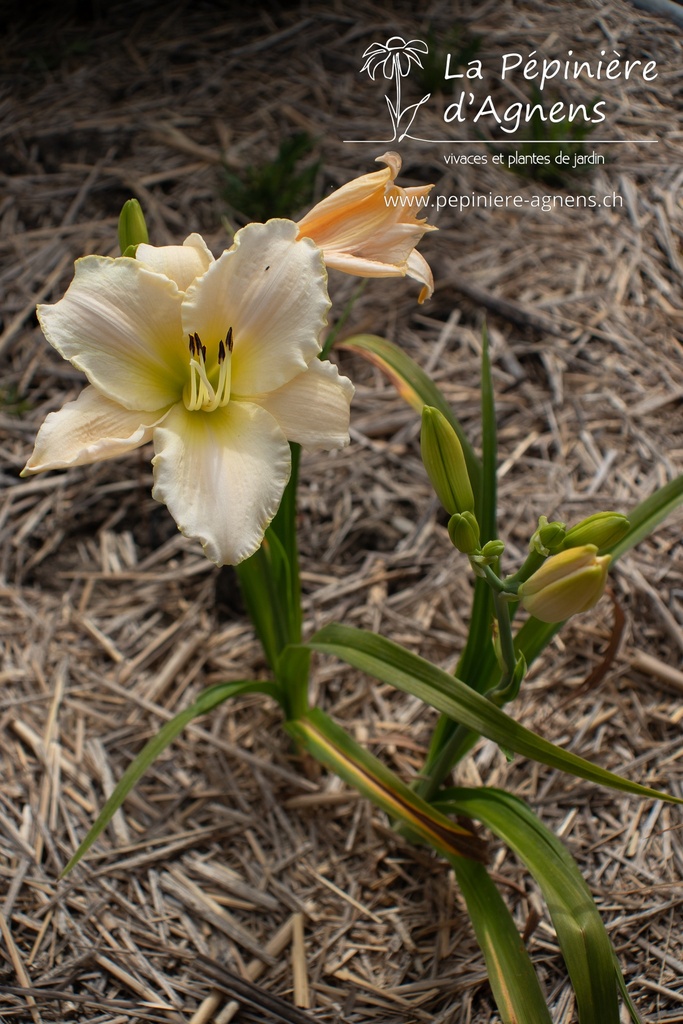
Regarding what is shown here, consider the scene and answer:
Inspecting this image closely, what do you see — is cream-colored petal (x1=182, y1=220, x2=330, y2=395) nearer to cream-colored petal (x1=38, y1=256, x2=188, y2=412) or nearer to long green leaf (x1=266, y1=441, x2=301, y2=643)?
cream-colored petal (x1=38, y1=256, x2=188, y2=412)

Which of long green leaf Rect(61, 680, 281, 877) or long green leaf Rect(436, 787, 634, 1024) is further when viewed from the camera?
long green leaf Rect(61, 680, 281, 877)

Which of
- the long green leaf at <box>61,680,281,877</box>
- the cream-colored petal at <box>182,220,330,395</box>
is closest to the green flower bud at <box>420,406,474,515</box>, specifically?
the cream-colored petal at <box>182,220,330,395</box>

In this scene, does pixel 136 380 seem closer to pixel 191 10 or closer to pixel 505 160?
pixel 505 160

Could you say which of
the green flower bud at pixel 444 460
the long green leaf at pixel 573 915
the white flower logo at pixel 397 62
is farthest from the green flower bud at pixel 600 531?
the white flower logo at pixel 397 62

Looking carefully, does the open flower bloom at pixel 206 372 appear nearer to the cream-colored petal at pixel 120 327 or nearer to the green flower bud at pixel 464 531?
Result: the cream-colored petal at pixel 120 327

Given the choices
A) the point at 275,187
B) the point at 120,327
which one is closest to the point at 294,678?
the point at 120,327

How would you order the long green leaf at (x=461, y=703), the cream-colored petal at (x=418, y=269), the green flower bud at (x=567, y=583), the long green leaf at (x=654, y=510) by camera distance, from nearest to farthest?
the green flower bud at (x=567, y=583) < the long green leaf at (x=461, y=703) < the cream-colored petal at (x=418, y=269) < the long green leaf at (x=654, y=510)
